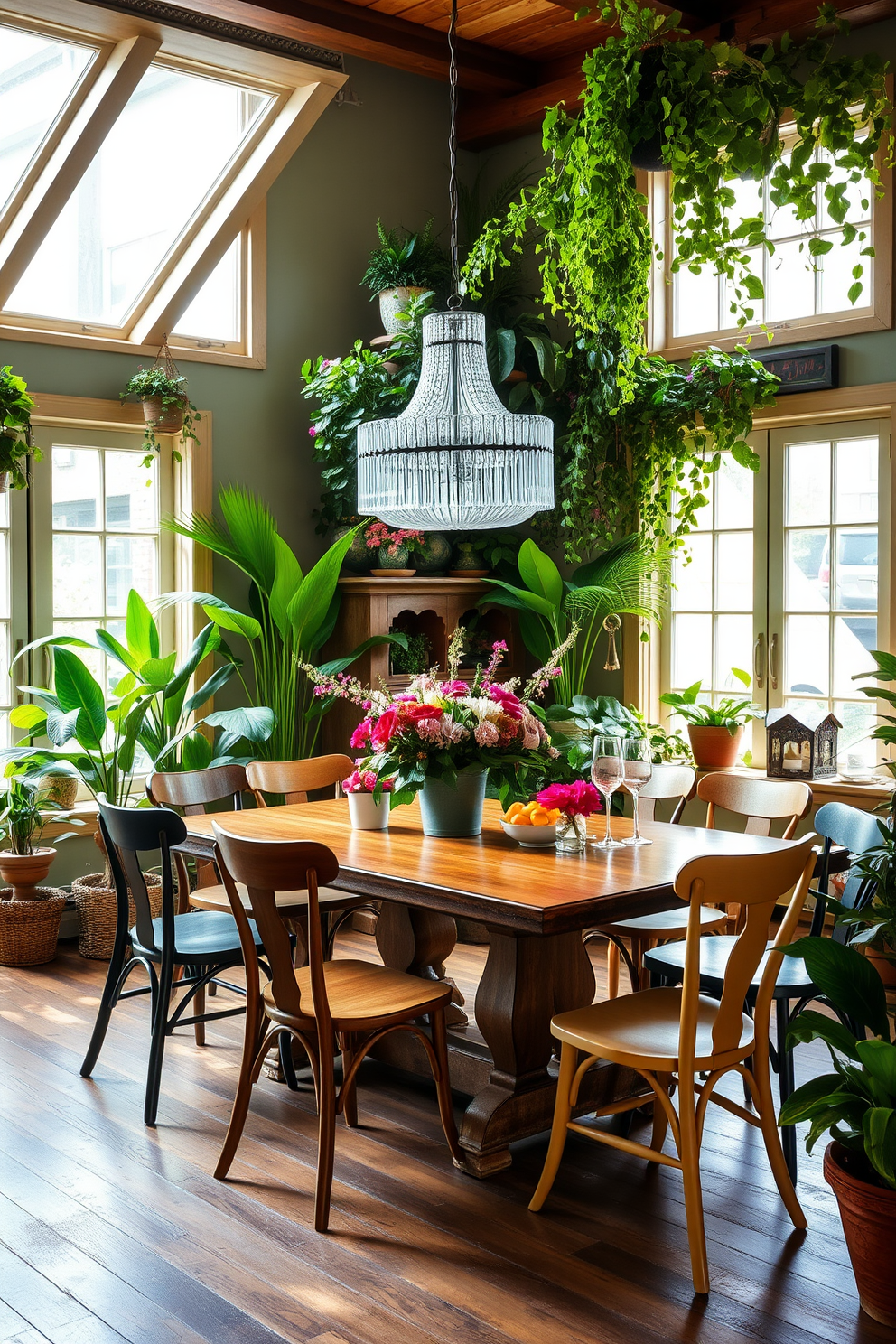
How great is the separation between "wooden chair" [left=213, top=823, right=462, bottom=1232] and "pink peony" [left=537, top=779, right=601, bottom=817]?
1.79 feet

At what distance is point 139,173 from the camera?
17.2 ft

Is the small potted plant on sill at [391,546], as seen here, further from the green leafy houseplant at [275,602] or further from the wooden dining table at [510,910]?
the wooden dining table at [510,910]

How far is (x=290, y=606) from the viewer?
5.19 meters

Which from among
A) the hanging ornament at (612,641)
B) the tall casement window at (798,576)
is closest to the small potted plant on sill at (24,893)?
the hanging ornament at (612,641)

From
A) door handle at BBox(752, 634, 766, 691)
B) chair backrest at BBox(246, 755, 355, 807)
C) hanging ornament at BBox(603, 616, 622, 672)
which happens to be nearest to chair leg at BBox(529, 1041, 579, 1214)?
chair backrest at BBox(246, 755, 355, 807)

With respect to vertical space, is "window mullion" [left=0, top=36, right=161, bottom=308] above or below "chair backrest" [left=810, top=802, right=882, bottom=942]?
above

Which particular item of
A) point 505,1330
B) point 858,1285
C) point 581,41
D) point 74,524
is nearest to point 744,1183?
point 858,1285

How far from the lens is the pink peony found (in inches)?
126

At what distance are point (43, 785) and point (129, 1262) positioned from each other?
278cm

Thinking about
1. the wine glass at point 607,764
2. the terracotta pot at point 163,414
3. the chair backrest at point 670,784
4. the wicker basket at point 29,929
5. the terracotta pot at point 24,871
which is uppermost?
the terracotta pot at point 163,414

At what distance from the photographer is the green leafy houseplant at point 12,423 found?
4383 mm

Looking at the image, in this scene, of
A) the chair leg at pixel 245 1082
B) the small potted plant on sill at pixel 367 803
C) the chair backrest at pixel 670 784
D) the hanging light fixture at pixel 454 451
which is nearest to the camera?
the chair leg at pixel 245 1082

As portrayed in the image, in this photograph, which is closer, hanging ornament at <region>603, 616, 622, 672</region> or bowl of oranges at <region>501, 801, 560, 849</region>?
bowl of oranges at <region>501, 801, 560, 849</region>

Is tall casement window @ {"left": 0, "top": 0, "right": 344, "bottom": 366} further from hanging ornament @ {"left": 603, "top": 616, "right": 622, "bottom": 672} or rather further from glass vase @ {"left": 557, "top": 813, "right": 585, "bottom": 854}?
glass vase @ {"left": 557, "top": 813, "right": 585, "bottom": 854}
